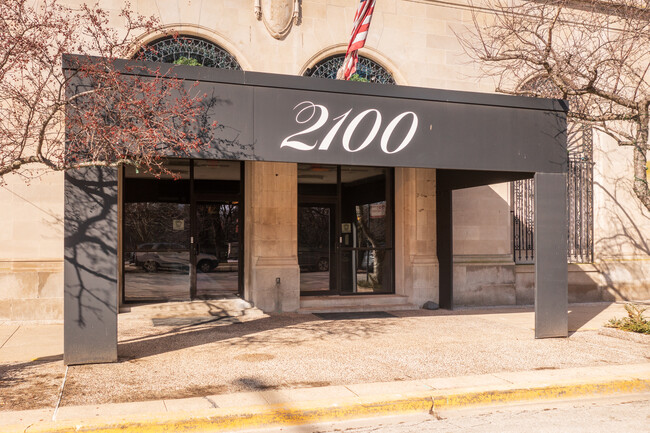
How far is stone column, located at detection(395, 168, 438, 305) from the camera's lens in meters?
13.4

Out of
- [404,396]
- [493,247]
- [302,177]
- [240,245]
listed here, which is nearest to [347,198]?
[302,177]

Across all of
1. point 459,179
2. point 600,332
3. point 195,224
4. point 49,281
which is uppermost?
point 459,179

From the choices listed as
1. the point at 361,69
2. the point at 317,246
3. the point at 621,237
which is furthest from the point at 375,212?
the point at 621,237

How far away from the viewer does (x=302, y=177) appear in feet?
44.3

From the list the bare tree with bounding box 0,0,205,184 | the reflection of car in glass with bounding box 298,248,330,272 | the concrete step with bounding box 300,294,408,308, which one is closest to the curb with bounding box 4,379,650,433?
the bare tree with bounding box 0,0,205,184

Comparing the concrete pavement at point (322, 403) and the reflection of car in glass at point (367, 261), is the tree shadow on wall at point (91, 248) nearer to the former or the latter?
the concrete pavement at point (322, 403)

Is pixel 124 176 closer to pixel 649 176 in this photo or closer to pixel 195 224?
pixel 195 224

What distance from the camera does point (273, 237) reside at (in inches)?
488

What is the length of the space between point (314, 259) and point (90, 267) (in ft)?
22.3

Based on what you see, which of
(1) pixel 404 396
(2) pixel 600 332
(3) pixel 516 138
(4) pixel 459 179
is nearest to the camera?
(1) pixel 404 396

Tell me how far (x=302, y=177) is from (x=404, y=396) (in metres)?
8.04

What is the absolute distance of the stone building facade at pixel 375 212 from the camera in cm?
1084

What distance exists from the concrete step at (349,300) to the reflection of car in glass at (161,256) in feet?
9.02

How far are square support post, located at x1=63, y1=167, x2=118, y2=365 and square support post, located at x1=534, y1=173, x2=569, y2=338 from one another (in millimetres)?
6404
